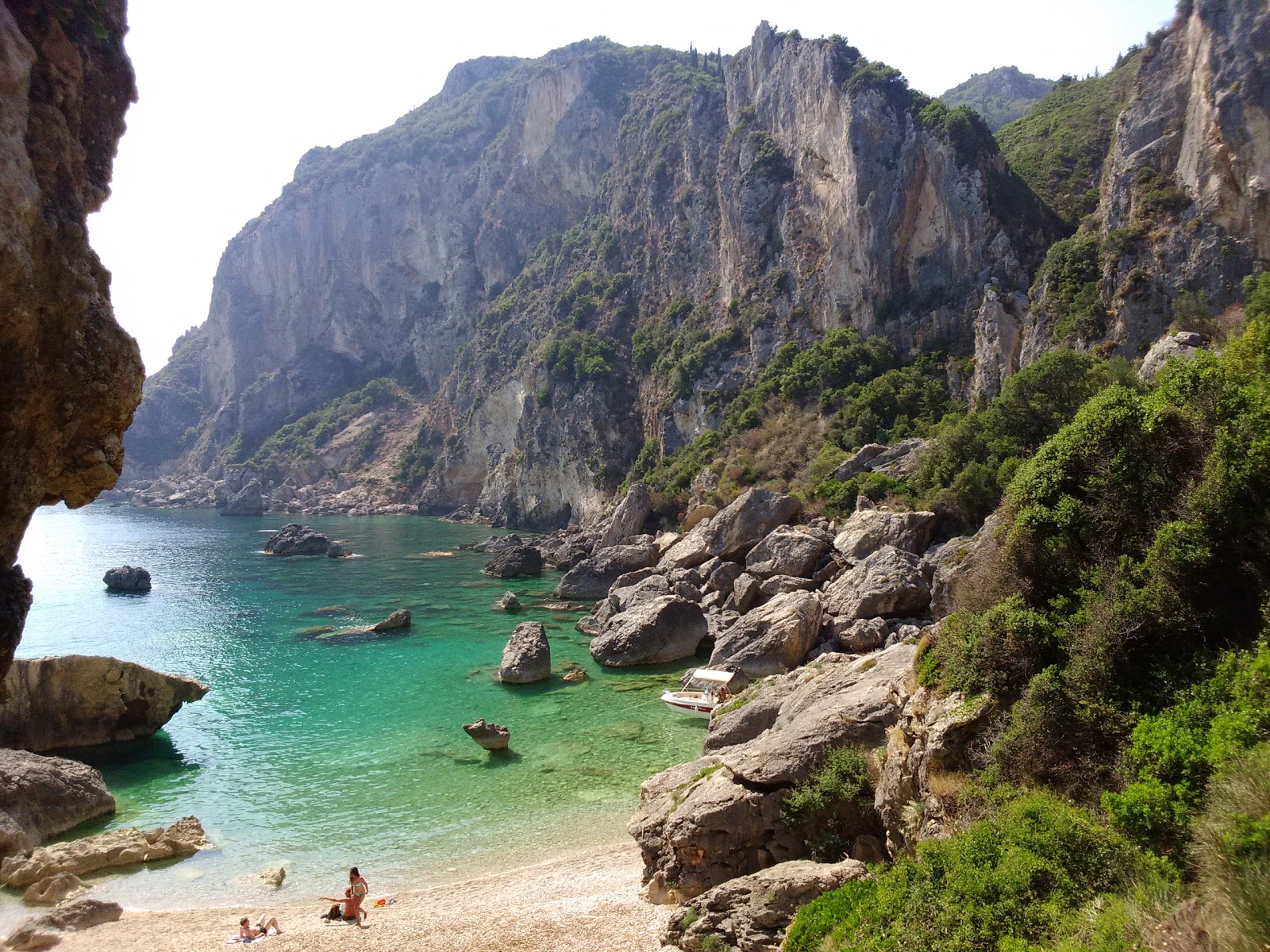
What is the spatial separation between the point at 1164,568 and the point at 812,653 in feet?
55.1

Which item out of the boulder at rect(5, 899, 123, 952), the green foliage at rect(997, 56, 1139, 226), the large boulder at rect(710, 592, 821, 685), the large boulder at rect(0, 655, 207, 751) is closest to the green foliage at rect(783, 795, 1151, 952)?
the boulder at rect(5, 899, 123, 952)

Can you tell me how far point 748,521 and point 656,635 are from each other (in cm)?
952

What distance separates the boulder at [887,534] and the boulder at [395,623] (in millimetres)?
20787

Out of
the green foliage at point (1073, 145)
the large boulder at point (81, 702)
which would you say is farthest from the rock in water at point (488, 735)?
the green foliage at point (1073, 145)

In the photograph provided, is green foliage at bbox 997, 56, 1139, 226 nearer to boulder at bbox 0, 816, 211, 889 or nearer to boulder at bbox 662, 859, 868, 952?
boulder at bbox 662, 859, 868, 952

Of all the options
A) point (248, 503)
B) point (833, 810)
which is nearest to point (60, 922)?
point (833, 810)

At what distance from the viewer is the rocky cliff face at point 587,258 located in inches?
2078

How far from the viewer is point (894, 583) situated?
84.9 ft

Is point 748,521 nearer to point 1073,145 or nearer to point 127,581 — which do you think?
point 1073,145

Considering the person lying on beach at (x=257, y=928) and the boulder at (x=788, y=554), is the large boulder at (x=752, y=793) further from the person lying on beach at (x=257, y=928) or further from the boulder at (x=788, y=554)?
the boulder at (x=788, y=554)

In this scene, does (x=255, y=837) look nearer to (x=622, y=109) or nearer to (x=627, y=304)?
(x=627, y=304)

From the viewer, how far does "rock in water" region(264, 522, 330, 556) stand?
64.8 metres

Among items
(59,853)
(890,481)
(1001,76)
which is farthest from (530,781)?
(1001,76)

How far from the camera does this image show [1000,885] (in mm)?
7051
